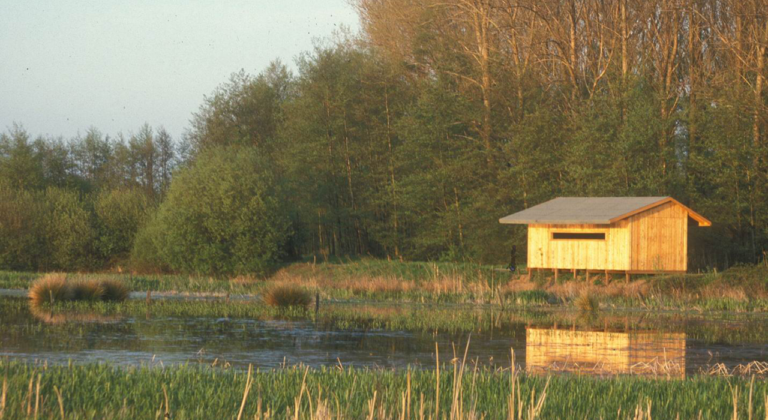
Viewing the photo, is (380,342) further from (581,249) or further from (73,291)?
(581,249)

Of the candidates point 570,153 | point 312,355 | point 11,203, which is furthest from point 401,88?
point 312,355

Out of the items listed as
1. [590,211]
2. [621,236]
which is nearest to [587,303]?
[621,236]

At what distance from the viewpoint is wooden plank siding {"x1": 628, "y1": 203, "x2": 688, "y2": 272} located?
3195 cm

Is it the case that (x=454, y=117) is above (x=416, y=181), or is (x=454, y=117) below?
above

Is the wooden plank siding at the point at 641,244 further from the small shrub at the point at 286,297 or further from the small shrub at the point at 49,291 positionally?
the small shrub at the point at 49,291

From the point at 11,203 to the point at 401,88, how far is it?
22019 mm

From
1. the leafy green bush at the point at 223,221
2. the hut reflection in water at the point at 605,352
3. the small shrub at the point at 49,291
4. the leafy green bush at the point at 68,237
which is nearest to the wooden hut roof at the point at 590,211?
the hut reflection in water at the point at 605,352

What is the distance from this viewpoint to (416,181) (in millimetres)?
45000

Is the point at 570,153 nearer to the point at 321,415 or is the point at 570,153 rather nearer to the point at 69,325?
the point at 69,325

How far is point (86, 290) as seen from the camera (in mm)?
27641

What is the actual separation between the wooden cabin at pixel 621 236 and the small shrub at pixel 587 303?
187 inches

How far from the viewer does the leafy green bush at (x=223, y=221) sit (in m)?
42.1

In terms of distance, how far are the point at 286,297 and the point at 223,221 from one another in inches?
642

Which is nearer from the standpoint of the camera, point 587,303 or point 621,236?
point 587,303
